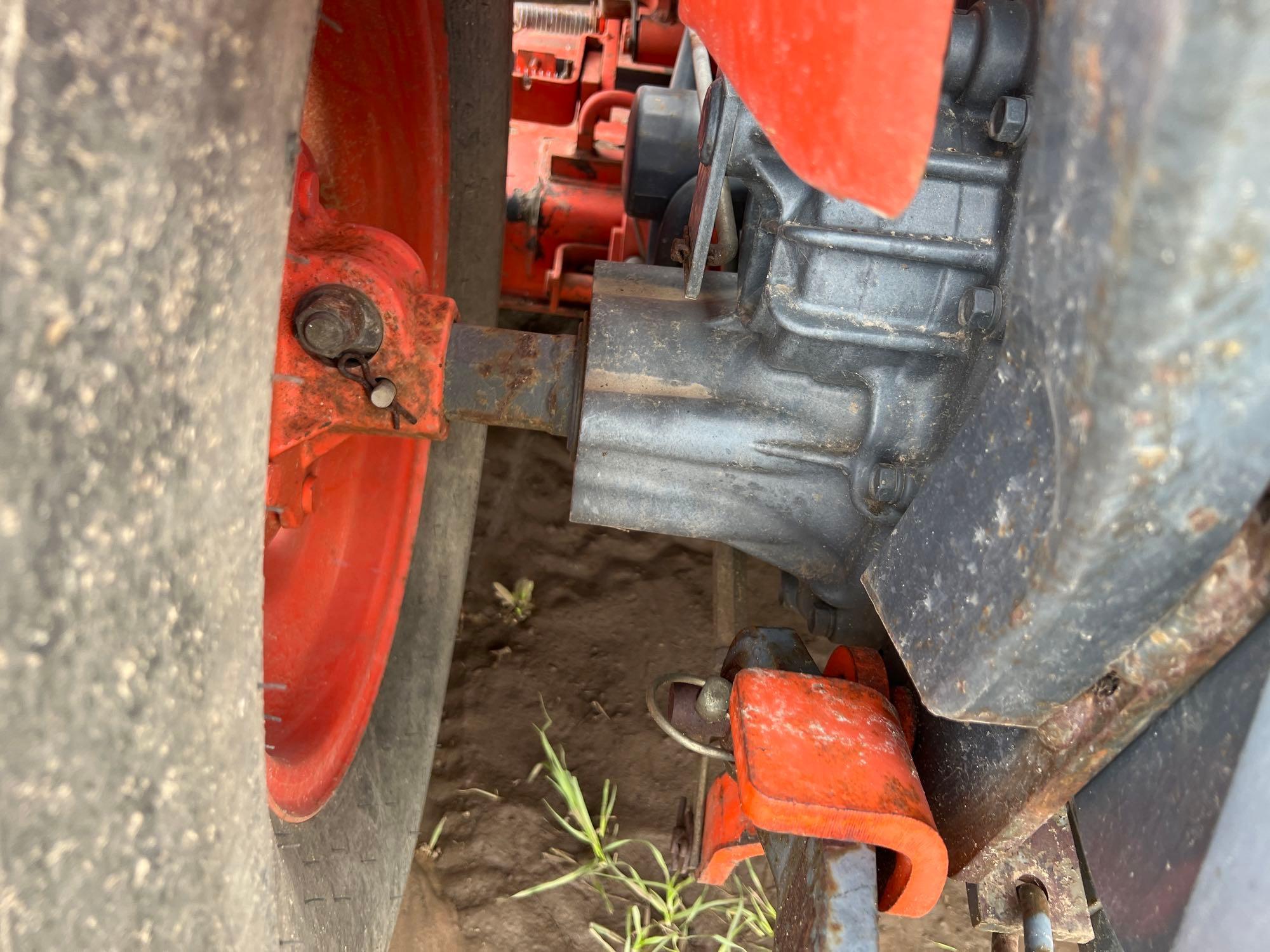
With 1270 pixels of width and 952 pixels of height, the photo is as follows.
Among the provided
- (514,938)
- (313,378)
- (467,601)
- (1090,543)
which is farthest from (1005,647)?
(467,601)

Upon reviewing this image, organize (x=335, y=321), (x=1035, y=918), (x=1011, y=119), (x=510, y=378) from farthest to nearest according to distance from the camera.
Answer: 1. (x=510, y=378)
2. (x=335, y=321)
3. (x=1035, y=918)
4. (x=1011, y=119)

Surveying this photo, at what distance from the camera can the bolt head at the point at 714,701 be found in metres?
1.01

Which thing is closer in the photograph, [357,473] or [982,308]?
[982,308]

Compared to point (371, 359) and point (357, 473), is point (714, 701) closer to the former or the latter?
point (371, 359)

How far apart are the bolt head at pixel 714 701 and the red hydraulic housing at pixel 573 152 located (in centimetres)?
99

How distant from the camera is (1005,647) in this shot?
0.59 meters

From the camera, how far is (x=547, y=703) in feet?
6.02

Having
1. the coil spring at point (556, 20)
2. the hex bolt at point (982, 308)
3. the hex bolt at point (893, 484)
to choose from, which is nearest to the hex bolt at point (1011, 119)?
the hex bolt at point (982, 308)

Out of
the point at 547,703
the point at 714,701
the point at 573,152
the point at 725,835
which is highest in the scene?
the point at 573,152

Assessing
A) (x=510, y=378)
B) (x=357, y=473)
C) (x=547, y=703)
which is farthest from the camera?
(x=547, y=703)

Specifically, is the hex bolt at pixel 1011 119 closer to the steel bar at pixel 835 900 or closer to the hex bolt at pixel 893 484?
the hex bolt at pixel 893 484

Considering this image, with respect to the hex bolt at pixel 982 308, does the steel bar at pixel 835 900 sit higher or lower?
lower

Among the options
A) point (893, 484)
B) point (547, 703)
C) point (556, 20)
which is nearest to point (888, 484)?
point (893, 484)

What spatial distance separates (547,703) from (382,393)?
3.21 feet
